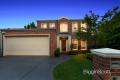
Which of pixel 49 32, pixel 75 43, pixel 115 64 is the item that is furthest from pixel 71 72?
pixel 75 43

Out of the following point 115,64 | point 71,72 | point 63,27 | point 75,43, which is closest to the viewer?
point 115,64

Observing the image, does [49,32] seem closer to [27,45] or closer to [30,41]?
[30,41]

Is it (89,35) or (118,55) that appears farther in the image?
(89,35)

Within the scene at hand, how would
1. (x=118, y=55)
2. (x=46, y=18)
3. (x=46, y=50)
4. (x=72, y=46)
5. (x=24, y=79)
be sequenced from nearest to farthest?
(x=118, y=55) → (x=24, y=79) → (x=46, y=50) → (x=72, y=46) → (x=46, y=18)

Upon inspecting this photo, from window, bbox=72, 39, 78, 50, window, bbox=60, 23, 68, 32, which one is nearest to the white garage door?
window, bbox=72, 39, 78, 50

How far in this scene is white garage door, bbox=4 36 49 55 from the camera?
31.6 metres

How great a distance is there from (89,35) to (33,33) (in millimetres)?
7165

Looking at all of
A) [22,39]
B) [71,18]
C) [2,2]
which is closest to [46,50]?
[22,39]

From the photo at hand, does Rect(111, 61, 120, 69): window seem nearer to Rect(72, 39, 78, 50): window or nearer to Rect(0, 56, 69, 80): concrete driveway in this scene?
Rect(0, 56, 69, 80): concrete driveway

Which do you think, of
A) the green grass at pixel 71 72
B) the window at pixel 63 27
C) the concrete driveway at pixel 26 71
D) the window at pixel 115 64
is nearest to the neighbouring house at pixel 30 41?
the window at pixel 63 27

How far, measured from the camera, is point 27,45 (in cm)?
3191

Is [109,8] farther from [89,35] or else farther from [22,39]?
[22,39]

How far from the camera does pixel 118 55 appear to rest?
420 centimetres

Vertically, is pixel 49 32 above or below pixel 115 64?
above
